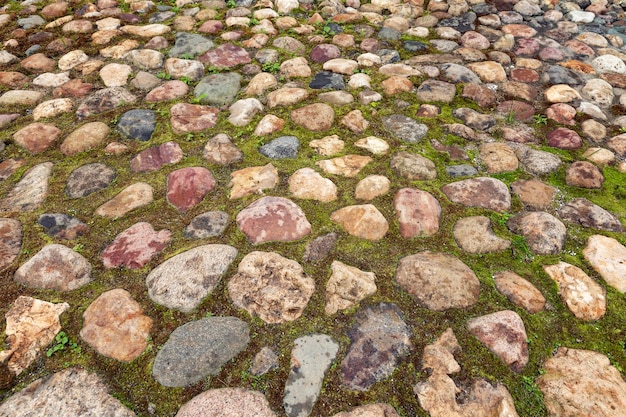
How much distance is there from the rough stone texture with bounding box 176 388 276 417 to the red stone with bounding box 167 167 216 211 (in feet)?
5.43

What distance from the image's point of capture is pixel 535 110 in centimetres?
442

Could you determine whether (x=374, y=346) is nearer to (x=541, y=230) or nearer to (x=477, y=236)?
(x=477, y=236)

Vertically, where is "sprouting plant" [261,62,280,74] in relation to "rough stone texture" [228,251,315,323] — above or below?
above

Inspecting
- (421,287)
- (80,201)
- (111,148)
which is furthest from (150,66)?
(421,287)

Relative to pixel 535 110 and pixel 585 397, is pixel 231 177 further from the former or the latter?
pixel 535 110

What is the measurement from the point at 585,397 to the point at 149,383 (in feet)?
8.09

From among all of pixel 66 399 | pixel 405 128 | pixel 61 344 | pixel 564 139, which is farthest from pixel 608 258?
pixel 61 344

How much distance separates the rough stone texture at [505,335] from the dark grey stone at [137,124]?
350 centimetres

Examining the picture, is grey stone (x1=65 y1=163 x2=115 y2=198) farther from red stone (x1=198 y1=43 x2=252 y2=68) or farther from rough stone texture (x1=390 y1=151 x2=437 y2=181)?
rough stone texture (x1=390 y1=151 x2=437 y2=181)

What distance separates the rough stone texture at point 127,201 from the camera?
10.9 feet

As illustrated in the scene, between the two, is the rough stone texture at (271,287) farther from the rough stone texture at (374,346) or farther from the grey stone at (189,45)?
the grey stone at (189,45)

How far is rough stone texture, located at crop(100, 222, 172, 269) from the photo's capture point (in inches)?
116

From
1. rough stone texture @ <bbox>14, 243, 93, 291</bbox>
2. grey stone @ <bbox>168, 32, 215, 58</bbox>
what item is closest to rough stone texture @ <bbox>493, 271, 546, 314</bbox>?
rough stone texture @ <bbox>14, 243, 93, 291</bbox>

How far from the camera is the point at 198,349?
2.38 metres
